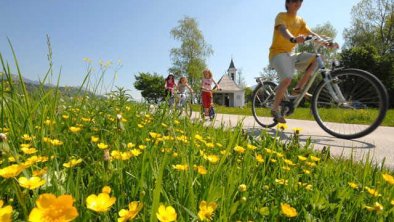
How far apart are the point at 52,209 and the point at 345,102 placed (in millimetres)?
4158

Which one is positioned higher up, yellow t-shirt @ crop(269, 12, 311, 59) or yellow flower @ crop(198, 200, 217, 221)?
yellow t-shirt @ crop(269, 12, 311, 59)

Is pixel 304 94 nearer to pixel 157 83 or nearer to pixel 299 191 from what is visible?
pixel 299 191

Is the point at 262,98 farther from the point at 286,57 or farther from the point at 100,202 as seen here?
the point at 100,202

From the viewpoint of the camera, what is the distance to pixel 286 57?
4613mm

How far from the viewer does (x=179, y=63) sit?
4528 centimetres

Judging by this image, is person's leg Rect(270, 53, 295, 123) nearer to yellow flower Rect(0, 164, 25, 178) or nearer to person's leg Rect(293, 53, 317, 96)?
person's leg Rect(293, 53, 317, 96)

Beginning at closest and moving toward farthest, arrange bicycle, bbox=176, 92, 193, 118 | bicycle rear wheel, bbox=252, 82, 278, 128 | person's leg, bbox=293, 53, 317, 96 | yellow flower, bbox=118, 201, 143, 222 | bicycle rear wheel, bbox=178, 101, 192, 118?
yellow flower, bbox=118, 201, 143, 222, bicycle rear wheel, bbox=178, 101, 192, 118, bicycle, bbox=176, 92, 193, 118, person's leg, bbox=293, 53, 317, 96, bicycle rear wheel, bbox=252, 82, 278, 128

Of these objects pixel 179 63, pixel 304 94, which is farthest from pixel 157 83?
pixel 304 94

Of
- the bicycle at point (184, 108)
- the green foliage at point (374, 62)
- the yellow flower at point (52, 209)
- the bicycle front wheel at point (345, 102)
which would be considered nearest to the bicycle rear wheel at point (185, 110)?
the bicycle at point (184, 108)

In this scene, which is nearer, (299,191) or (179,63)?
(299,191)

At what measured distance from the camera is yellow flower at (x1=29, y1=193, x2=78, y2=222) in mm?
611

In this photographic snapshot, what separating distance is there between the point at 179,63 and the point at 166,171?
44.5 m

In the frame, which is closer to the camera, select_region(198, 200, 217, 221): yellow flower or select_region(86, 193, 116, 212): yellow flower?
select_region(86, 193, 116, 212): yellow flower

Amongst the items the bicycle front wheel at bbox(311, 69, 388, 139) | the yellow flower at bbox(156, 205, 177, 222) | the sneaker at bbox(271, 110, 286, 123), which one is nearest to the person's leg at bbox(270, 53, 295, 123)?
the sneaker at bbox(271, 110, 286, 123)
